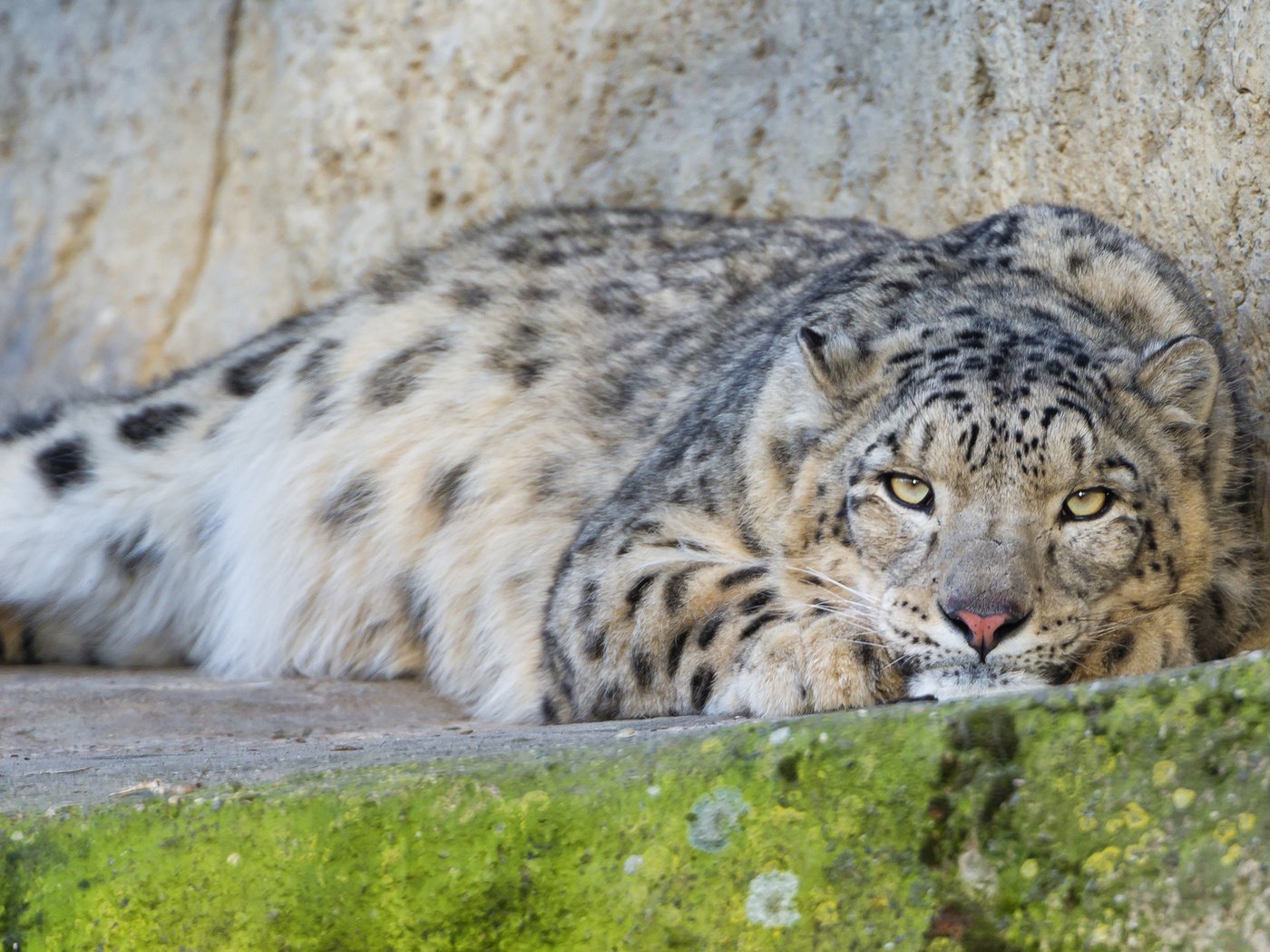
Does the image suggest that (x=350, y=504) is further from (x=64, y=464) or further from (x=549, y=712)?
(x=549, y=712)

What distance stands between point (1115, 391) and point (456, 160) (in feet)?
12.8

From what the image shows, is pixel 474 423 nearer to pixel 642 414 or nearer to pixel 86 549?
pixel 642 414

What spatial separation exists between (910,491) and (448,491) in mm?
1773

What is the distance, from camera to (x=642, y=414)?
188 inches

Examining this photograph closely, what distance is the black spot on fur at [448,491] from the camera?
4812mm

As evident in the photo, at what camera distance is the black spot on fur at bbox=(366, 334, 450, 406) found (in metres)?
5.14

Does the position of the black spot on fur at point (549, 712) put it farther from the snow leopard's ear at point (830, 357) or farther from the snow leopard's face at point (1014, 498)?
the snow leopard's ear at point (830, 357)

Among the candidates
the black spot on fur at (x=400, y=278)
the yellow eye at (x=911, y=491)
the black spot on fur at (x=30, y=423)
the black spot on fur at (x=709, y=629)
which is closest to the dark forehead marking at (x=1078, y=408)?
Answer: the yellow eye at (x=911, y=491)

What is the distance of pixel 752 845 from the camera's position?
2201 mm

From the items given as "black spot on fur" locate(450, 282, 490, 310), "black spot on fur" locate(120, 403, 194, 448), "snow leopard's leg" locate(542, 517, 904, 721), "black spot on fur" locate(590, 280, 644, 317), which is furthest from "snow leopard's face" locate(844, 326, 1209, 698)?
"black spot on fur" locate(120, 403, 194, 448)

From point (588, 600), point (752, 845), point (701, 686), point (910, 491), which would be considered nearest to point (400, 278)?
point (588, 600)

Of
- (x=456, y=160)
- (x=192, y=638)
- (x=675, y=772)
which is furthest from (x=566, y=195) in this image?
(x=675, y=772)

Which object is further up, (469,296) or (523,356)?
(469,296)

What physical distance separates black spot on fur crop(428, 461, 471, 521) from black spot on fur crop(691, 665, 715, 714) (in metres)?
1.38
